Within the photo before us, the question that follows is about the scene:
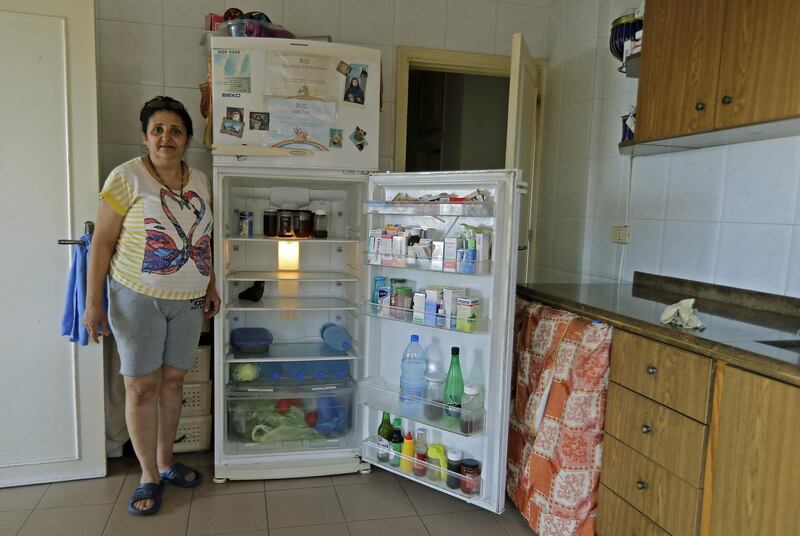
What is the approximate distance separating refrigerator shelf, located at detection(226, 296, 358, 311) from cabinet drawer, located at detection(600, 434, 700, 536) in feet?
3.74

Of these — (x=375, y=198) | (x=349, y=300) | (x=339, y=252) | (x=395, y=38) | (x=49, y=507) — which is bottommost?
(x=49, y=507)

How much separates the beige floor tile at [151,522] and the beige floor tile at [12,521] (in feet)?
0.96

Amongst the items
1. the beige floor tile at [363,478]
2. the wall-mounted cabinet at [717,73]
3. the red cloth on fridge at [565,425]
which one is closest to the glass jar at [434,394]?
the red cloth on fridge at [565,425]

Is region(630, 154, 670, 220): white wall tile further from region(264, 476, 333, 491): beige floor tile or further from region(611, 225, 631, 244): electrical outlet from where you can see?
region(264, 476, 333, 491): beige floor tile

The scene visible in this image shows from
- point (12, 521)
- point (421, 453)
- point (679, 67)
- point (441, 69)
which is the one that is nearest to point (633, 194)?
point (679, 67)

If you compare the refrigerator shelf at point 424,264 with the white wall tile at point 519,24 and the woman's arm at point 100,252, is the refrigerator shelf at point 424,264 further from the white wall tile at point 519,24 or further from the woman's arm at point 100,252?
the white wall tile at point 519,24

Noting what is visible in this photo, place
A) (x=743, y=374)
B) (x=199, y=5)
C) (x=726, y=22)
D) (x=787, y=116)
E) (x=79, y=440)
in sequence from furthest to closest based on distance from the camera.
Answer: (x=199, y=5) < (x=79, y=440) < (x=726, y=22) < (x=787, y=116) < (x=743, y=374)

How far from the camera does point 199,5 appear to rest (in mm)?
2473

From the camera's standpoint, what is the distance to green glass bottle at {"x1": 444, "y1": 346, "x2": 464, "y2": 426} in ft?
6.60

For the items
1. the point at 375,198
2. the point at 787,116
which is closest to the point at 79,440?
the point at 375,198

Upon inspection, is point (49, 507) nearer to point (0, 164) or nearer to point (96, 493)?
point (96, 493)

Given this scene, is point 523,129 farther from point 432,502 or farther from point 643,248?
point 432,502

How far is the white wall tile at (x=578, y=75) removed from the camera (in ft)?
8.38

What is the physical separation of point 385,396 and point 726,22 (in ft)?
5.62
